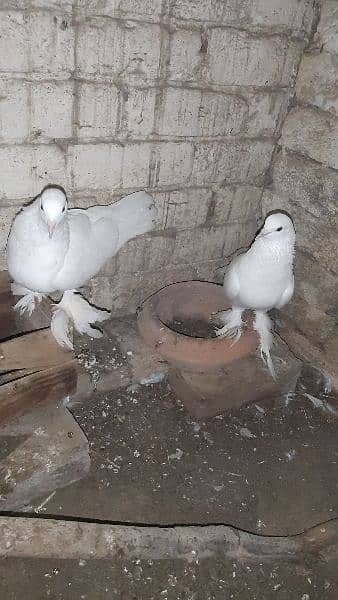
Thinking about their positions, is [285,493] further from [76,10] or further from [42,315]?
[76,10]

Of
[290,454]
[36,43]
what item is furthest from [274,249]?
[36,43]

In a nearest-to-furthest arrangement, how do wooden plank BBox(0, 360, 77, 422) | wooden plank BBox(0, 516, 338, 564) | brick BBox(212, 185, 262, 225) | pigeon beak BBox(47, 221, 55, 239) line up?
1. wooden plank BBox(0, 516, 338, 564)
2. wooden plank BBox(0, 360, 77, 422)
3. pigeon beak BBox(47, 221, 55, 239)
4. brick BBox(212, 185, 262, 225)

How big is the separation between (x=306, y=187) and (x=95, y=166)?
4.18 feet

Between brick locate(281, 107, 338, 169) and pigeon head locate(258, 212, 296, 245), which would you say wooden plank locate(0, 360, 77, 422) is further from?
brick locate(281, 107, 338, 169)

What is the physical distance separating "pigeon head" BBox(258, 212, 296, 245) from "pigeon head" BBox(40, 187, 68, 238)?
104 centimetres

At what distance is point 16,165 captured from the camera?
7.58ft

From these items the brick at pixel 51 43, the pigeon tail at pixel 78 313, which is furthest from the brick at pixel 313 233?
the brick at pixel 51 43

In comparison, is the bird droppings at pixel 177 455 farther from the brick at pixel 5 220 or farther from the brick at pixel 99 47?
the brick at pixel 99 47

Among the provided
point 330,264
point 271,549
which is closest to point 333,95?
point 330,264

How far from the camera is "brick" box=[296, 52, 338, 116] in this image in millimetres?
2541

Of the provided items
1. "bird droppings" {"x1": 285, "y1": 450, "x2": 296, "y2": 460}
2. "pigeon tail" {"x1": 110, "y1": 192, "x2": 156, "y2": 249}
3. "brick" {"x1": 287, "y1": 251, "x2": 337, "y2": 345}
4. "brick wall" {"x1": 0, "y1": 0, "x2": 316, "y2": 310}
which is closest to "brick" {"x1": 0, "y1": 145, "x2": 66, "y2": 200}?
"brick wall" {"x1": 0, "y1": 0, "x2": 316, "y2": 310}

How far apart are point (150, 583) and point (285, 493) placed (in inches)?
31.6

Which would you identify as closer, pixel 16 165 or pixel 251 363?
pixel 16 165

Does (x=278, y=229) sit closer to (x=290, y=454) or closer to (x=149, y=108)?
(x=149, y=108)
